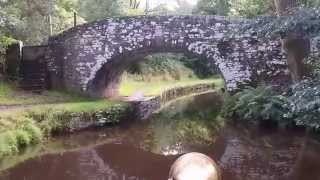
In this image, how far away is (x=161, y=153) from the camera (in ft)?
43.1

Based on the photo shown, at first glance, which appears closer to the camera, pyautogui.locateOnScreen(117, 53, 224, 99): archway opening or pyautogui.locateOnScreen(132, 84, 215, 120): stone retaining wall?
pyautogui.locateOnScreen(132, 84, 215, 120): stone retaining wall

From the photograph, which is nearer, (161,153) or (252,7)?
(161,153)

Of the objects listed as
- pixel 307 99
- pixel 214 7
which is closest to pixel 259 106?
pixel 307 99

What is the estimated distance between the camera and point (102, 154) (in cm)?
1330

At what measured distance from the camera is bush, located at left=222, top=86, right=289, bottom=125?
14.9 m

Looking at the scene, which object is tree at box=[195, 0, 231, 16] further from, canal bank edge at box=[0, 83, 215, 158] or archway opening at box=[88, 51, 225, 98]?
canal bank edge at box=[0, 83, 215, 158]

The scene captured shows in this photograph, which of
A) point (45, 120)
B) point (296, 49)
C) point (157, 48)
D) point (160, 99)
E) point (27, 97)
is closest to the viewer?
point (296, 49)

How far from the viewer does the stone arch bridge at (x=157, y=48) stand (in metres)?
18.3

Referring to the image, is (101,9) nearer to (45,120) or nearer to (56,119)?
(56,119)

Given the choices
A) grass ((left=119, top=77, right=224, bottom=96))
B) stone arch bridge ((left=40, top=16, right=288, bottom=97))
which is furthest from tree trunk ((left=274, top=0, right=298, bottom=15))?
grass ((left=119, top=77, right=224, bottom=96))

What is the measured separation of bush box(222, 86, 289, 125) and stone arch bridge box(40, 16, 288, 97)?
1.36m

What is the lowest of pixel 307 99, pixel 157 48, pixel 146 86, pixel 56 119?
pixel 146 86

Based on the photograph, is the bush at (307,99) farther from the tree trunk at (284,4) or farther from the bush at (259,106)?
the bush at (259,106)

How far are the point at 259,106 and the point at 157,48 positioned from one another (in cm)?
514
